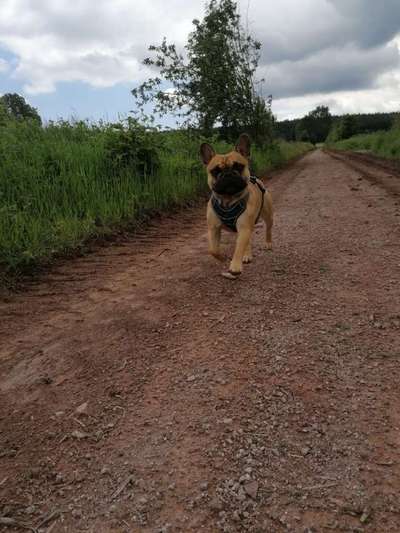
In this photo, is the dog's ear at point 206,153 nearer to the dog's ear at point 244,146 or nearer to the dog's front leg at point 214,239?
the dog's ear at point 244,146

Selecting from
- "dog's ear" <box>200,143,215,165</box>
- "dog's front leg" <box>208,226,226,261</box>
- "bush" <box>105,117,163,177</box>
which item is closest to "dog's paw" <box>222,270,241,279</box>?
"dog's front leg" <box>208,226,226,261</box>

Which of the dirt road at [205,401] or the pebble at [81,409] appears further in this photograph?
the pebble at [81,409]

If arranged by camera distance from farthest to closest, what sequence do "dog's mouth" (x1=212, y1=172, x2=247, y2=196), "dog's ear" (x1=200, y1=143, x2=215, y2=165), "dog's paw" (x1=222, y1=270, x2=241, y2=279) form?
"dog's ear" (x1=200, y1=143, x2=215, y2=165)
"dog's paw" (x1=222, y1=270, x2=241, y2=279)
"dog's mouth" (x1=212, y1=172, x2=247, y2=196)

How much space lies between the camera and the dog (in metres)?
3.86

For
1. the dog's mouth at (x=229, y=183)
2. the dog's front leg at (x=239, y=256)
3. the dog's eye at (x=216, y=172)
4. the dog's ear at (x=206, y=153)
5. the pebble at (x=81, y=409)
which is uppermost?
the dog's ear at (x=206, y=153)

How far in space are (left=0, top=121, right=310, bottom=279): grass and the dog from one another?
2027 mm

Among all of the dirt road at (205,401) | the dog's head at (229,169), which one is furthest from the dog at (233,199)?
the dirt road at (205,401)

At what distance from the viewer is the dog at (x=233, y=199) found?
3.86 meters

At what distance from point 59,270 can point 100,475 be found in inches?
126

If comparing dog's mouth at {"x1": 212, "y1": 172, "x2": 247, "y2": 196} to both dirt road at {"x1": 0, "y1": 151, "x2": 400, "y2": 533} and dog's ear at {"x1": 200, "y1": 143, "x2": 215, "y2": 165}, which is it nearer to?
dog's ear at {"x1": 200, "y1": 143, "x2": 215, "y2": 165}

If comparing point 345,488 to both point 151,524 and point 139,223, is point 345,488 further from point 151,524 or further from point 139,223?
point 139,223

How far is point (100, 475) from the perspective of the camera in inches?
72.9

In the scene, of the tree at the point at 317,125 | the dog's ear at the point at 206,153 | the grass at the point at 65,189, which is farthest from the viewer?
the tree at the point at 317,125

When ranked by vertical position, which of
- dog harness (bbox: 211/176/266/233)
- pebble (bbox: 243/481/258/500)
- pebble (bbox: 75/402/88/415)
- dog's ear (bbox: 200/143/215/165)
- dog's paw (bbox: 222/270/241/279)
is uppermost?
dog's ear (bbox: 200/143/215/165)
